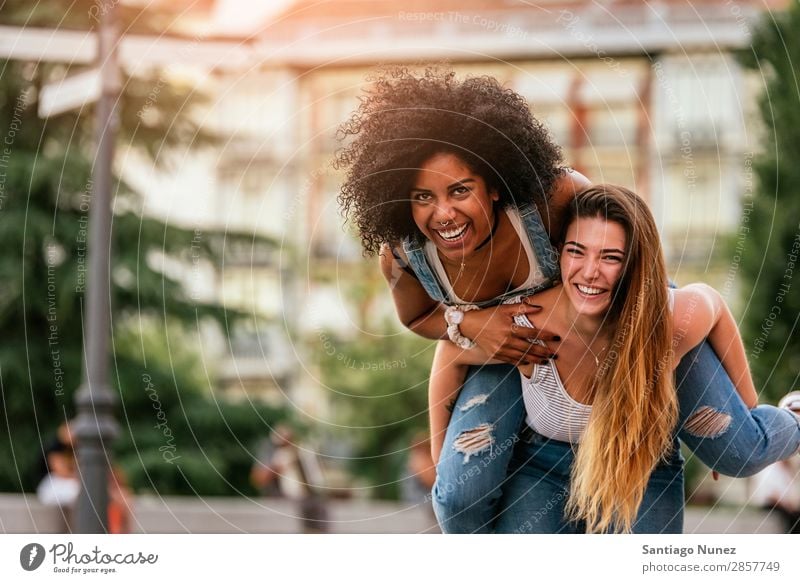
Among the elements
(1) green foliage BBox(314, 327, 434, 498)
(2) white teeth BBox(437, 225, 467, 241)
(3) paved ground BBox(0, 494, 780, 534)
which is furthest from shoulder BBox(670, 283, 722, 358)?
(1) green foliage BBox(314, 327, 434, 498)

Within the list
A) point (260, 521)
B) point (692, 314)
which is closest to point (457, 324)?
point (692, 314)

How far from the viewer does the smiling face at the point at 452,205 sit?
318 centimetres

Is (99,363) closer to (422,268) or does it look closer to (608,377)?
(422,268)

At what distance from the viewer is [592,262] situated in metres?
3.20

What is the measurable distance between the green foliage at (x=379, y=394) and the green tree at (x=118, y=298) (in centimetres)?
318

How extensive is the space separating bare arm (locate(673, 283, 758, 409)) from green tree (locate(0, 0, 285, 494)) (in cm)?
783

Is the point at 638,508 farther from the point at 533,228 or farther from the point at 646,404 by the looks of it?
the point at 533,228

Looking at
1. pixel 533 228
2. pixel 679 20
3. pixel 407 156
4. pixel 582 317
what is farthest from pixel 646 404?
pixel 679 20

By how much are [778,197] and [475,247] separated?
5792 millimetres

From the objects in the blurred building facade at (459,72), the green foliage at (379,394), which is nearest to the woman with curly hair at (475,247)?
the blurred building facade at (459,72)

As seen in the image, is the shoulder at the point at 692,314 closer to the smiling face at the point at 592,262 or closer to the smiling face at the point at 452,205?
the smiling face at the point at 592,262

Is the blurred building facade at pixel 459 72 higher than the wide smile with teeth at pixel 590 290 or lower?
higher

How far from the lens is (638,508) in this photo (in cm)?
345
